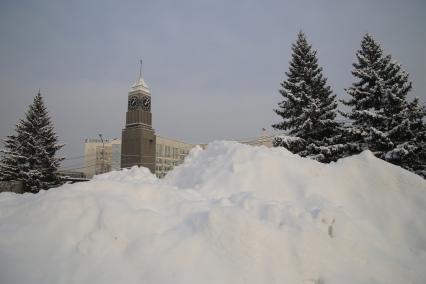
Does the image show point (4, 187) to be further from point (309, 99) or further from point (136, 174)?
Answer: point (309, 99)

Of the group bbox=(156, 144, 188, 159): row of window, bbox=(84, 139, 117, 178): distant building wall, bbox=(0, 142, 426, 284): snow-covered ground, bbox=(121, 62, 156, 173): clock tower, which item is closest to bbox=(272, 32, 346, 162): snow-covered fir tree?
bbox=(0, 142, 426, 284): snow-covered ground

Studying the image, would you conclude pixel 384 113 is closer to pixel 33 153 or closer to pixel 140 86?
pixel 33 153

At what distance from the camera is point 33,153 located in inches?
879

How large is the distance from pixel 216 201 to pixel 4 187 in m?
22.2

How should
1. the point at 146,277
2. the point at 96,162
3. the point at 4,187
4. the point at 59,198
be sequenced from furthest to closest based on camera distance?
the point at 96,162, the point at 4,187, the point at 59,198, the point at 146,277

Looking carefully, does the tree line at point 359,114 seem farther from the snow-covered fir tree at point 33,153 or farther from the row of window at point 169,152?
the row of window at point 169,152

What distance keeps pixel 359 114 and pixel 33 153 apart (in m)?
23.8

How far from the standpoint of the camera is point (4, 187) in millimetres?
20469

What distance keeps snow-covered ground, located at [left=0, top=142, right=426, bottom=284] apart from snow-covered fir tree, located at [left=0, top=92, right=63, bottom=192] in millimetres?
20418

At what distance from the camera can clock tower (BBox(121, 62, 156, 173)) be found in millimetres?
48031

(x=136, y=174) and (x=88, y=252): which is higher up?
(x=136, y=174)

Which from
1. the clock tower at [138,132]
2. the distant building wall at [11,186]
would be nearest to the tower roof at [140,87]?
the clock tower at [138,132]

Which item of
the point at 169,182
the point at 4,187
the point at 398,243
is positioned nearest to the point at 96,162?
the point at 4,187

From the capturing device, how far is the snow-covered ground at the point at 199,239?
3152 mm
